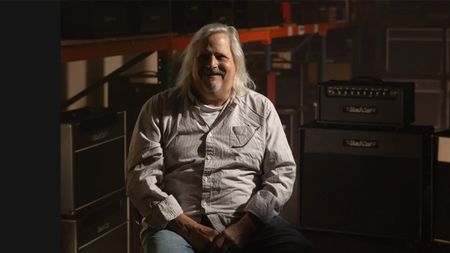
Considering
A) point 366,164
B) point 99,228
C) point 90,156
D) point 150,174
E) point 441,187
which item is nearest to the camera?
point 150,174

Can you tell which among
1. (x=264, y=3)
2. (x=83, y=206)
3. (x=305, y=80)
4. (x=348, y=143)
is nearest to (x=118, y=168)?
(x=83, y=206)

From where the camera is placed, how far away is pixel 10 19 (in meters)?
2.24

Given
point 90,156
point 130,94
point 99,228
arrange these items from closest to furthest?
point 90,156 < point 99,228 < point 130,94

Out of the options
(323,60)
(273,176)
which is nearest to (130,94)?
(273,176)

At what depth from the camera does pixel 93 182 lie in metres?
2.92

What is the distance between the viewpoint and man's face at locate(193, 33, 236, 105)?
2.37 m

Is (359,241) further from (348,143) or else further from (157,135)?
(157,135)

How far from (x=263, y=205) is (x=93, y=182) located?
865 mm

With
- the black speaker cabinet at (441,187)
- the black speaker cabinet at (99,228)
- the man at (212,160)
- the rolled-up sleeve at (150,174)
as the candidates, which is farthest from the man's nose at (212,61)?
the black speaker cabinet at (441,187)

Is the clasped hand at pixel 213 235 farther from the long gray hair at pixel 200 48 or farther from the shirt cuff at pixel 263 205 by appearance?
the long gray hair at pixel 200 48

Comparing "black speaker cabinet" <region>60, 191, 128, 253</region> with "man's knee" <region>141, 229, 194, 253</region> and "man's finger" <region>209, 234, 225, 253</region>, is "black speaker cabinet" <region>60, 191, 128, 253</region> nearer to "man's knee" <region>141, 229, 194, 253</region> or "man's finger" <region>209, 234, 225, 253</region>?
"man's knee" <region>141, 229, 194, 253</region>

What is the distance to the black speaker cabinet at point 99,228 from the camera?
9.35ft

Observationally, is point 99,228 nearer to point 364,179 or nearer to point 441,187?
point 364,179

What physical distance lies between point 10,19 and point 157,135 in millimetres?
513
